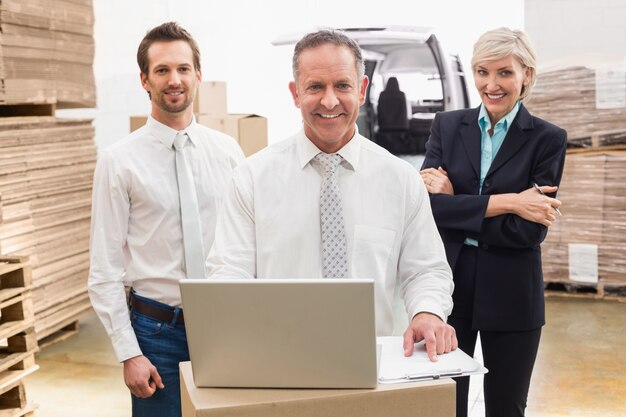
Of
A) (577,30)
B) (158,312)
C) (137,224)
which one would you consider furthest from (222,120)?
(158,312)

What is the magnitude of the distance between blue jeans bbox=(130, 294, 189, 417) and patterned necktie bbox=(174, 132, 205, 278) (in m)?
0.17

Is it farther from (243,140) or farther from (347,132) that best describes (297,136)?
(243,140)

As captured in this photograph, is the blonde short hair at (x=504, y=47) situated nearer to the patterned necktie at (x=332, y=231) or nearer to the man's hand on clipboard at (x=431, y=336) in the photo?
the patterned necktie at (x=332, y=231)

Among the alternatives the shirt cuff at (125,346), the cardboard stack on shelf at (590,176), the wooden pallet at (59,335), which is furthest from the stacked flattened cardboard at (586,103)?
the shirt cuff at (125,346)

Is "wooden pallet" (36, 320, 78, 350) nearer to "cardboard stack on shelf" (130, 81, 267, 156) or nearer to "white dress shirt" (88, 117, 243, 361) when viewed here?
"cardboard stack on shelf" (130, 81, 267, 156)

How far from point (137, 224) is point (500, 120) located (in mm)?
1307

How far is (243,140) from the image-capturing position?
628cm

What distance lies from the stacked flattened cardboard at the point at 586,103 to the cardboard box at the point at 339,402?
17.8ft

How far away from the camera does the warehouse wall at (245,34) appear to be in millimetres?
7688

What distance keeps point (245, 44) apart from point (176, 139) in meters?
5.45

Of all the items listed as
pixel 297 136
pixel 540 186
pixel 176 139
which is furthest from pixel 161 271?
pixel 540 186

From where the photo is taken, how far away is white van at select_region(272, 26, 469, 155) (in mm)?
7648

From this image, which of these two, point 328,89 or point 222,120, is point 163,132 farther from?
point 222,120

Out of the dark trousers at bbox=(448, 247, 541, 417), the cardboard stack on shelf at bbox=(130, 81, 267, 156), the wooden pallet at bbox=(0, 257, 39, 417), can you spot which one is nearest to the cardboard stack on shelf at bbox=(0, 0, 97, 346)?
the cardboard stack on shelf at bbox=(130, 81, 267, 156)
